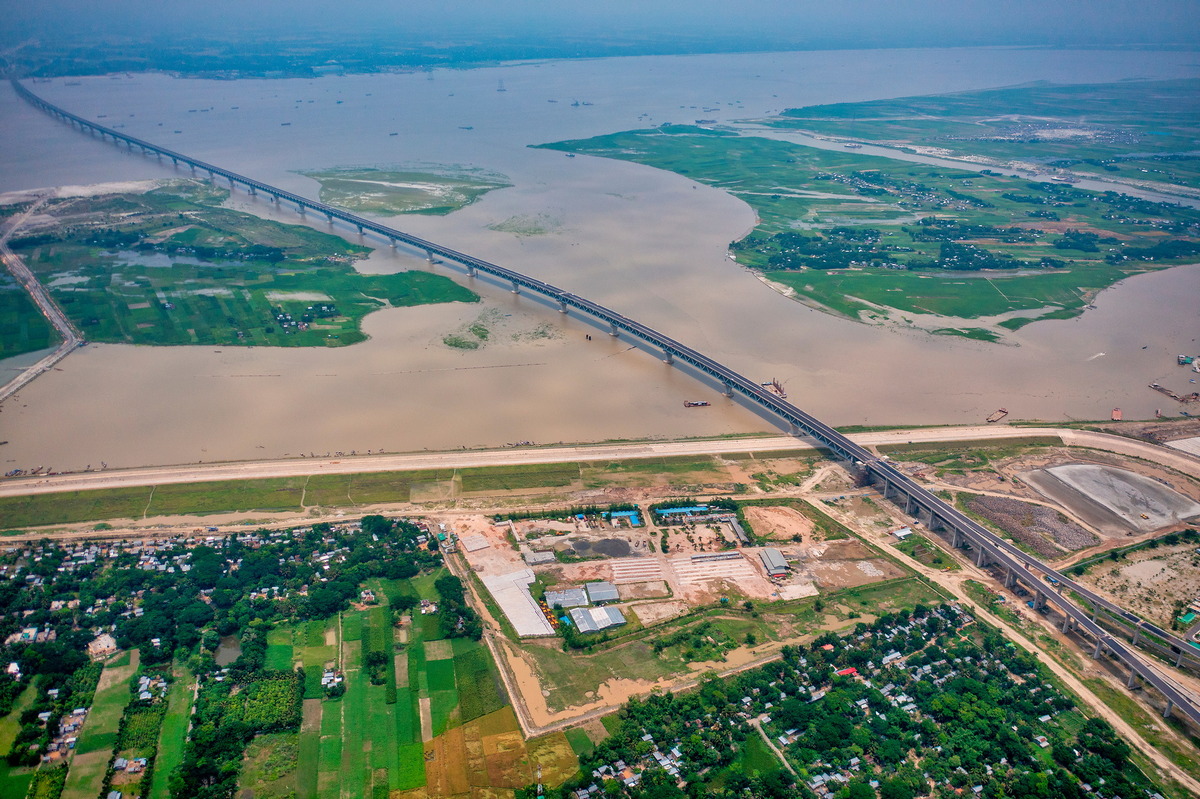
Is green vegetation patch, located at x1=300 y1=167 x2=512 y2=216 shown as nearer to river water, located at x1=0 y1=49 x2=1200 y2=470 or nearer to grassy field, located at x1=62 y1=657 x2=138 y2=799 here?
river water, located at x1=0 y1=49 x2=1200 y2=470

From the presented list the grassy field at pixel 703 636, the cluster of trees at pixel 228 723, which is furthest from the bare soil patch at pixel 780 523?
the cluster of trees at pixel 228 723

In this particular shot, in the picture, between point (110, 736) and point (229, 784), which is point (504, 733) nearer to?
point (229, 784)

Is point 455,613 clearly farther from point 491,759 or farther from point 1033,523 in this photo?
point 1033,523

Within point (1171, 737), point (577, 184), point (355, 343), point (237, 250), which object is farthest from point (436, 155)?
point (1171, 737)

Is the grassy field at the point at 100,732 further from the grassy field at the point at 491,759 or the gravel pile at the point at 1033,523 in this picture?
the gravel pile at the point at 1033,523

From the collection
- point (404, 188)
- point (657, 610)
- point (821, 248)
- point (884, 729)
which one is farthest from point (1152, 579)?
point (404, 188)

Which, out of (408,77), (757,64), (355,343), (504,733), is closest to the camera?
(504,733)

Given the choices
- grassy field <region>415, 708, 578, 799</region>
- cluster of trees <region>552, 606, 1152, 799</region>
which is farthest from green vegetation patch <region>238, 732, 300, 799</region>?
cluster of trees <region>552, 606, 1152, 799</region>
